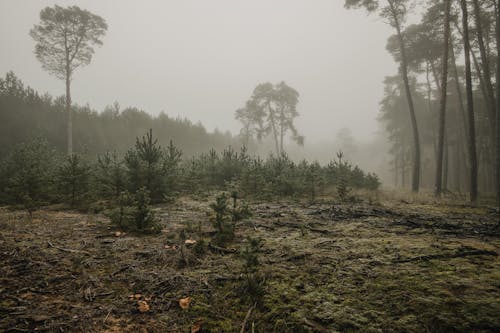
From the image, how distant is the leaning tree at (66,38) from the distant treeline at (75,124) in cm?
217

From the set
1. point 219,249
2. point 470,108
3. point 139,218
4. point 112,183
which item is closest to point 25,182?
point 112,183

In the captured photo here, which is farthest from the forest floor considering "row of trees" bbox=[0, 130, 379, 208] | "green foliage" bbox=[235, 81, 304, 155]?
"green foliage" bbox=[235, 81, 304, 155]

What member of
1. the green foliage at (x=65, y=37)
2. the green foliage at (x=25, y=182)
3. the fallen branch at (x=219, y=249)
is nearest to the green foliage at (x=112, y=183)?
the green foliage at (x=25, y=182)

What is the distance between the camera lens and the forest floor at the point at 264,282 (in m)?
1.99

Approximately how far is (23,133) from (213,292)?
22164 millimetres

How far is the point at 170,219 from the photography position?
17.3 ft

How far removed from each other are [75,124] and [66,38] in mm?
6911

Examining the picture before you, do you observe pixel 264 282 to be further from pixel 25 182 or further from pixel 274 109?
pixel 274 109

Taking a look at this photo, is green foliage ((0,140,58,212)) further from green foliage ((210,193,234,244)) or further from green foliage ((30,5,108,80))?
green foliage ((30,5,108,80))

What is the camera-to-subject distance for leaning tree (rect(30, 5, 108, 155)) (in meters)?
18.3

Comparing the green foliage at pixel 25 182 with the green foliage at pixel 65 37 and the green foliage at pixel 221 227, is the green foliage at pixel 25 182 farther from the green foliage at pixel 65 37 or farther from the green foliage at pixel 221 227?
the green foliage at pixel 65 37

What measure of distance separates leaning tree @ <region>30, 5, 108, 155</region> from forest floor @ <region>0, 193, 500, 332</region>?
18.5 meters

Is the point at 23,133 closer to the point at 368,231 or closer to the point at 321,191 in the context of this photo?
the point at 321,191

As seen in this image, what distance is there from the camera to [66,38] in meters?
18.9
